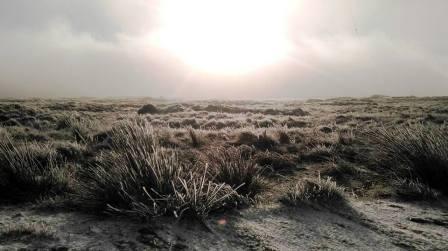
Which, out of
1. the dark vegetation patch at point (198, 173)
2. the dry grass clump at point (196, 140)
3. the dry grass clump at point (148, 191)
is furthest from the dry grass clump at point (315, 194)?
the dry grass clump at point (196, 140)

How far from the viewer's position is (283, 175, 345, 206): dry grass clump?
19.3ft

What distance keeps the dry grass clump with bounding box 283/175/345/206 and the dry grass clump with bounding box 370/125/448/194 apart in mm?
1734

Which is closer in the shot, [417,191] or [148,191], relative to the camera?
[148,191]

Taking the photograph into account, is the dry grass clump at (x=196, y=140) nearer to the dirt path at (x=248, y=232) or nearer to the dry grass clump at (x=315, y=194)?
the dry grass clump at (x=315, y=194)

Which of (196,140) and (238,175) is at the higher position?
(238,175)

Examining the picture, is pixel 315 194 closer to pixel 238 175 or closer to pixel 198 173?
pixel 238 175

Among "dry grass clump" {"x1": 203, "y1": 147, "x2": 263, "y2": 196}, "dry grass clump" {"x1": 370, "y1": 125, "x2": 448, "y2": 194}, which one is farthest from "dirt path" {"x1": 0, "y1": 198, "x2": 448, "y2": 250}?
"dry grass clump" {"x1": 370, "y1": 125, "x2": 448, "y2": 194}

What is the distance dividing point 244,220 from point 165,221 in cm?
103

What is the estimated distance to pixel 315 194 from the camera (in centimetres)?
607

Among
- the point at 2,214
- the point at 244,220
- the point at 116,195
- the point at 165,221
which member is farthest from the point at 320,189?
the point at 2,214

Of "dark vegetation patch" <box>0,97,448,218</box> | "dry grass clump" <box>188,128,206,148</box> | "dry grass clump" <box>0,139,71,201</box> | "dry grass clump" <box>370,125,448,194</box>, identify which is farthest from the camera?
"dry grass clump" <box>188,128,206,148</box>

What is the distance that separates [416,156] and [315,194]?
7.77 ft

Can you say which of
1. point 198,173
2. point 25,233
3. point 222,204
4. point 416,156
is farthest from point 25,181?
point 416,156

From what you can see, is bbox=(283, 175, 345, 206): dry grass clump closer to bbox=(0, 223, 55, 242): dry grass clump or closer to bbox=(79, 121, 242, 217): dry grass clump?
bbox=(79, 121, 242, 217): dry grass clump
